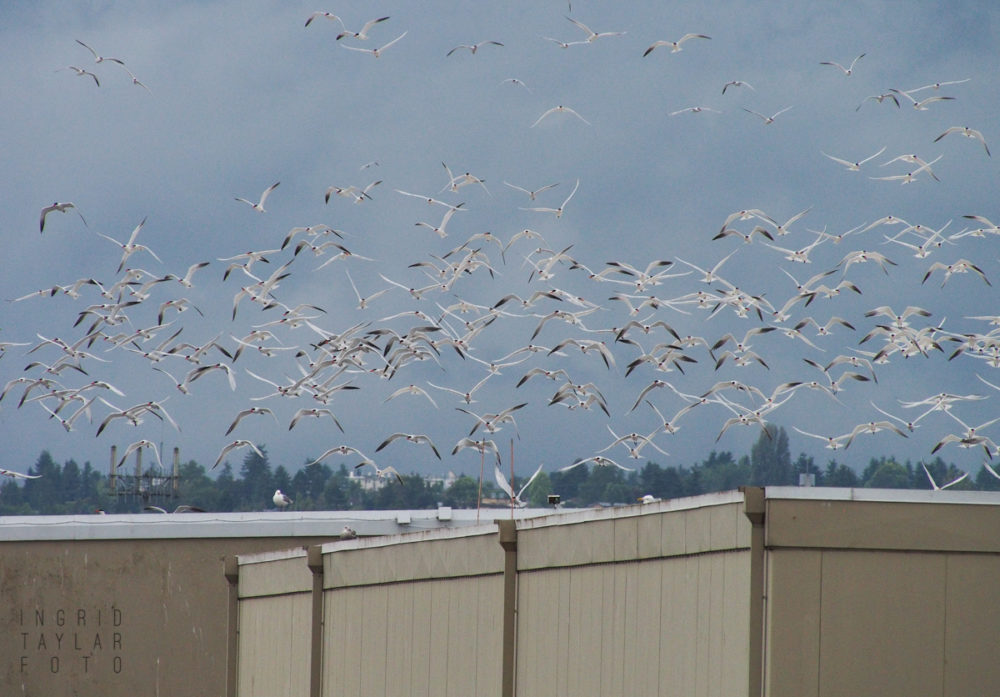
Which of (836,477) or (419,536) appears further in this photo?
(836,477)

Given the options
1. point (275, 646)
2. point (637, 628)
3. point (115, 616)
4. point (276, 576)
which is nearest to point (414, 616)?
point (276, 576)

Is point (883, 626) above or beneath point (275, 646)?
above

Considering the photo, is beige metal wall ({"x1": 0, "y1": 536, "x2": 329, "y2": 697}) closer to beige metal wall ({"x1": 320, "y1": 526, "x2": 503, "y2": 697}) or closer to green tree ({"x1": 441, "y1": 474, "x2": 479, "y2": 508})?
A: beige metal wall ({"x1": 320, "y1": 526, "x2": 503, "y2": 697})

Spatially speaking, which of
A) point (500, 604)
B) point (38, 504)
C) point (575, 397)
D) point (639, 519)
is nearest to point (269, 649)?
point (500, 604)

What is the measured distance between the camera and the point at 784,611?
11.6 m

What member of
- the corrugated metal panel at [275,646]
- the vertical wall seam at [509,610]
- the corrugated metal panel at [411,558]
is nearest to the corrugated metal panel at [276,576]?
the corrugated metal panel at [275,646]

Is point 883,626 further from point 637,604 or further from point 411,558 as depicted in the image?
point 411,558

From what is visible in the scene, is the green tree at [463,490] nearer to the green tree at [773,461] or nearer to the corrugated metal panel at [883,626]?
the green tree at [773,461]

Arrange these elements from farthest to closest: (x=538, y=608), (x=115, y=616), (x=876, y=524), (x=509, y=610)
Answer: (x=115, y=616), (x=509, y=610), (x=538, y=608), (x=876, y=524)

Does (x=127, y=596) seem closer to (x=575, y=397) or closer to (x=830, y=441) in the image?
(x=575, y=397)

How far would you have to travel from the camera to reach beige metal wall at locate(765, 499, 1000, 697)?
11.4 metres

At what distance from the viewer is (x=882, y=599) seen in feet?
37.9

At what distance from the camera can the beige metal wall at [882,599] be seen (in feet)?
37.5

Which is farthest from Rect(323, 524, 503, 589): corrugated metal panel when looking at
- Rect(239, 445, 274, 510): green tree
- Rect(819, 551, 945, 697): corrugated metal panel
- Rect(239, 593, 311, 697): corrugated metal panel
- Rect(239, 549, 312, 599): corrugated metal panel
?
Rect(239, 445, 274, 510): green tree
